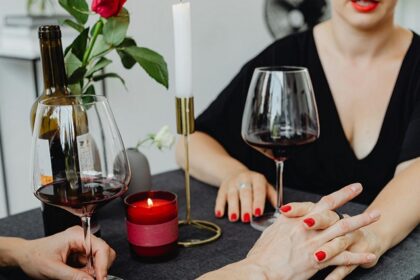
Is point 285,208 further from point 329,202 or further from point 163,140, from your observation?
point 163,140

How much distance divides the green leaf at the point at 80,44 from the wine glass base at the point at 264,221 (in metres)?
0.43

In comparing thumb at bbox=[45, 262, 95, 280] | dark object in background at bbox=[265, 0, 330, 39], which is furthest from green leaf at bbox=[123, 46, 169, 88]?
dark object in background at bbox=[265, 0, 330, 39]

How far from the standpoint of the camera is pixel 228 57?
253cm

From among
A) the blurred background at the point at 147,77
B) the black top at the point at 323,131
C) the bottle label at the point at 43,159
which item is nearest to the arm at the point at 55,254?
the bottle label at the point at 43,159

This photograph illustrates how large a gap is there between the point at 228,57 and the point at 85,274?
6.27 feet

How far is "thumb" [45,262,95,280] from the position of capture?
2.39 feet

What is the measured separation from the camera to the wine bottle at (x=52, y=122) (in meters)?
0.67

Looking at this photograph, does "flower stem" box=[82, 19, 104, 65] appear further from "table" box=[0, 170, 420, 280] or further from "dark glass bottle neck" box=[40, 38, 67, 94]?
"table" box=[0, 170, 420, 280]

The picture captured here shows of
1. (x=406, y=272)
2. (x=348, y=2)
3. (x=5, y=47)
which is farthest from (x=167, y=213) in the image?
(x=5, y=47)

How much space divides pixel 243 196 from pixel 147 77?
1270mm

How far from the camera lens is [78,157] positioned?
0.68 metres

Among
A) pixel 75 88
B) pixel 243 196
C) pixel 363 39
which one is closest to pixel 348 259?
pixel 243 196

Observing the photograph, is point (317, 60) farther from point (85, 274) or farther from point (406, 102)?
point (85, 274)

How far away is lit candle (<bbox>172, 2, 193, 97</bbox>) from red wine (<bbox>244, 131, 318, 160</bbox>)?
15cm
